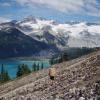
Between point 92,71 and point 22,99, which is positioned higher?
point 92,71

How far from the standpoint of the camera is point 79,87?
3888 cm

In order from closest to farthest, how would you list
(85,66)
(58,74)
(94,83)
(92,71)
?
(94,83) → (92,71) → (85,66) → (58,74)

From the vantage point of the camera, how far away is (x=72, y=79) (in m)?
44.7

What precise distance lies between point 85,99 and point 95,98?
1.45 m

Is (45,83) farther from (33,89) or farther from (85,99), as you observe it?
(85,99)

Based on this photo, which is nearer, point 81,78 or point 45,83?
point 81,78

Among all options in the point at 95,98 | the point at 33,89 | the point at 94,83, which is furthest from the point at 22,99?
the point at 95,98

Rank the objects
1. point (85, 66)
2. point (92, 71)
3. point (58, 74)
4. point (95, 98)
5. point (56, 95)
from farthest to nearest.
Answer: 1. point (58, 74)
2. point (85, 66)
3. point (92, 71)
4. point (56, 95)
5. point (95, 98)

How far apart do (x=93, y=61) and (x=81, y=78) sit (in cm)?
758

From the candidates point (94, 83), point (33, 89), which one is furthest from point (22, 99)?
point (94, 83)

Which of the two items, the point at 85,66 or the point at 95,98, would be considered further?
the point at 85,66

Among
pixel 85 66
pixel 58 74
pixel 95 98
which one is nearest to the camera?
pixel 95 98

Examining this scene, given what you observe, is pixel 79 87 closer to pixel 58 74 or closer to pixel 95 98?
pixel 95 98

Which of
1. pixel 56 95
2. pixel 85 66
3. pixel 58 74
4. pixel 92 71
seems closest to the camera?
pixel 56 95
